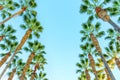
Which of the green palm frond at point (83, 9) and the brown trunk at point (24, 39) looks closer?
the brown trunk at point (24, 39)

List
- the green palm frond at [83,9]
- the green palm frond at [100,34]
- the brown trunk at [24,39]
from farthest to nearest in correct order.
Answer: the green palm frond at [100,34] → the green palm frond at [83,9] → the brown trunk at [24,39]

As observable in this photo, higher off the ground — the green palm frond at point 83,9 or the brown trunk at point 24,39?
the green palm frond at point 83,9

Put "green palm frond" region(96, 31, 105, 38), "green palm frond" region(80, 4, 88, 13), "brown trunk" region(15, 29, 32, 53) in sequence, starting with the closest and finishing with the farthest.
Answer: "brown trunk" region(15, 29, 32, 53) → "green palm frond" region(80, 4, 88, 13) → "green palm frond" region(96, 31, 105, 38)

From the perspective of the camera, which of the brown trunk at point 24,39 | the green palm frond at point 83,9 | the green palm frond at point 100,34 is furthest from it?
the green palm frond at point 100,34

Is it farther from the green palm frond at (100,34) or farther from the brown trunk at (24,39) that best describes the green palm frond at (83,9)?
the brown trunk at (24,39)

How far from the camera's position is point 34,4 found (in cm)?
3075

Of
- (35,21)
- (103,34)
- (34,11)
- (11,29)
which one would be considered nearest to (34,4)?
(34,11)

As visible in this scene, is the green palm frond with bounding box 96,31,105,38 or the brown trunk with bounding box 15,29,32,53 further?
the green palm frond with bounding box 96,31,105,38

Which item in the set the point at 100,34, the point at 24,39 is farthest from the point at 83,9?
the point at 24,39

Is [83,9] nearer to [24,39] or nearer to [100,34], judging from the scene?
[100,34]

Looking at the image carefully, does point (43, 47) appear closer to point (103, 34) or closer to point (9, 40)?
point (9, 40)

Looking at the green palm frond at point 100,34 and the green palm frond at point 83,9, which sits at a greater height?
the green palm frond at point 83,9

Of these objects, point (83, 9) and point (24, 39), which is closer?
point (83, 9)

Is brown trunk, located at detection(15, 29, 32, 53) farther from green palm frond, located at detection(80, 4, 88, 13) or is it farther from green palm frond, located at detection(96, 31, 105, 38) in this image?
green palm frond, located at detection(96, 31, 105, 38)
